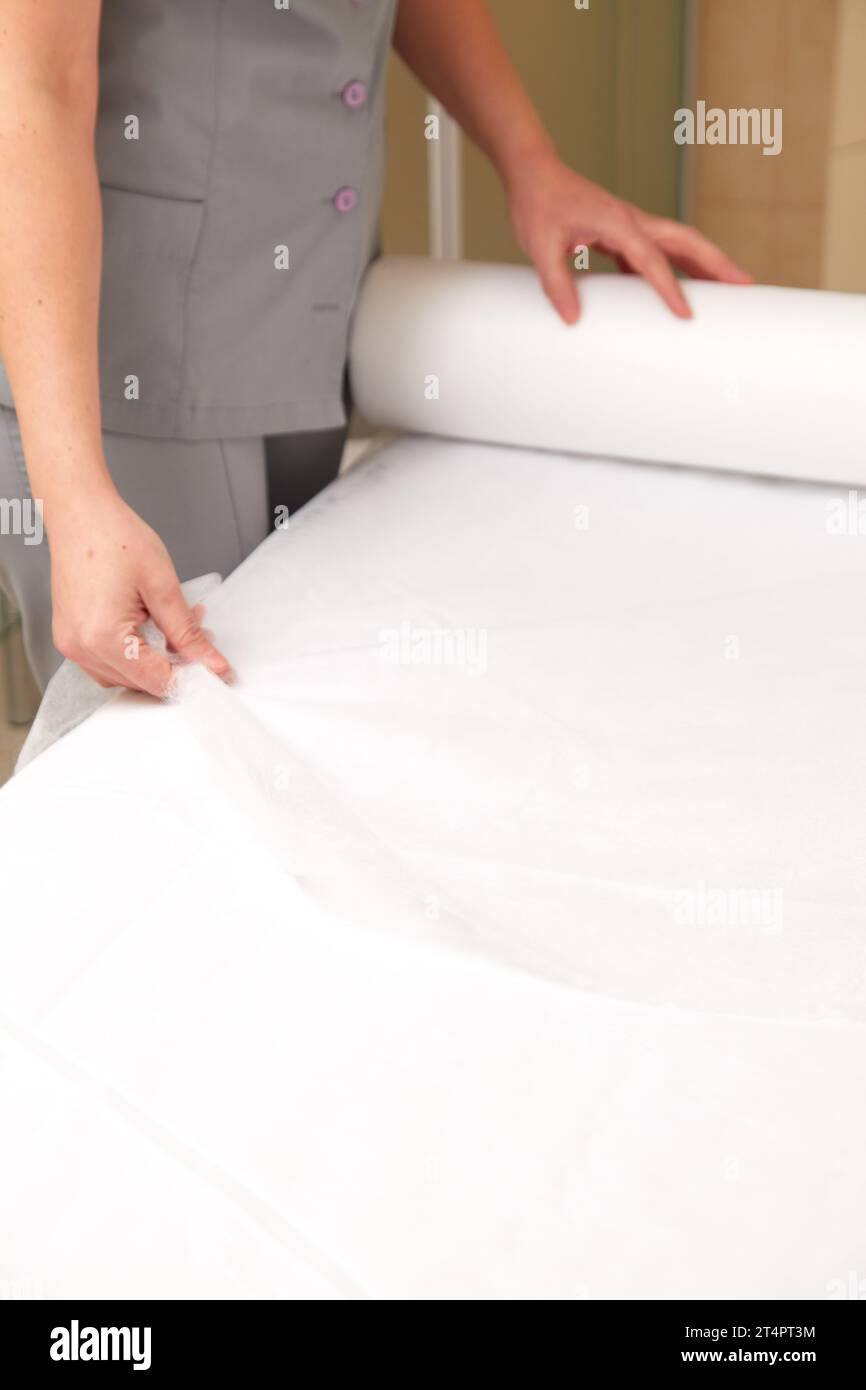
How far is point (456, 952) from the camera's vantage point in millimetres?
741

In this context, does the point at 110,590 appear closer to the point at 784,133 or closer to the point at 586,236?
the point at 586,236

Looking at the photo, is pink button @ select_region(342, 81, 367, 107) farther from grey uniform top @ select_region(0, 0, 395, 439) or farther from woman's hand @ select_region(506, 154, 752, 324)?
woman's hand @ select_region(506, 154, 752, 324)

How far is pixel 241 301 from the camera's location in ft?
4.15

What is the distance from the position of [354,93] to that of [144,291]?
0.88 ft

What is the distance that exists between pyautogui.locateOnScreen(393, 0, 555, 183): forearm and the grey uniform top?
0.66 ft

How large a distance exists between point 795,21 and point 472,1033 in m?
2.93

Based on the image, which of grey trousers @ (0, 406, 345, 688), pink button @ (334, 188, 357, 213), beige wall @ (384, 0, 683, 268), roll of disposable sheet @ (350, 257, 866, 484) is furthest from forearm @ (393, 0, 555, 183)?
beige wall @ (384, 0, 683, 268)

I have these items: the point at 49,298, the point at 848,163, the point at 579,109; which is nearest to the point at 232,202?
the point at 49,298

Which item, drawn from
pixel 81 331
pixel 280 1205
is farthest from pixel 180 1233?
pixel 81 331

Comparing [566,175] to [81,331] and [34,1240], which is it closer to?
[81,331]

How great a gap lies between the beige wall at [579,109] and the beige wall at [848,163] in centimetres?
43

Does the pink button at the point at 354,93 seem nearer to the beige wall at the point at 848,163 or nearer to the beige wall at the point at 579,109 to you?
the beige wall at the point at 579,109

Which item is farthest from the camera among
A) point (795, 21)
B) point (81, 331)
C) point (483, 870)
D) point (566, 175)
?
point (795, 21)

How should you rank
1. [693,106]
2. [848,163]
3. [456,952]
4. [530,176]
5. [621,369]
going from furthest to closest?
[693,106]
[848,163]
[530,176]
[621,369]
[456,952]
